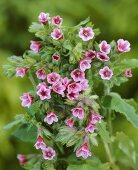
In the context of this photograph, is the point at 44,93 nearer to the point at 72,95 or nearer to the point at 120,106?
the point at 72,95

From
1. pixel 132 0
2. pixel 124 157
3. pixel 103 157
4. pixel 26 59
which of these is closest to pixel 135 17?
pixel 132 0

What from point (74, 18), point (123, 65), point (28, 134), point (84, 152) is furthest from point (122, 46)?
point (74, 18)

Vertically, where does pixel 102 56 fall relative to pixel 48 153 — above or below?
above

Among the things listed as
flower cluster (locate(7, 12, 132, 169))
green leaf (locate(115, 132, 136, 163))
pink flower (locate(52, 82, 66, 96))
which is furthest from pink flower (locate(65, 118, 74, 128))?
green leaf (locate(115, 132, 136, 163))

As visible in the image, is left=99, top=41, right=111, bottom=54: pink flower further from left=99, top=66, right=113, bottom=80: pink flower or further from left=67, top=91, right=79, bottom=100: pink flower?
left=67, top=91, right=79, bottom=100: pink flower

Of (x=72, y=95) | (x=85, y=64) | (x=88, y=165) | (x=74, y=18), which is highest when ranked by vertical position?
(x=74, y=18)

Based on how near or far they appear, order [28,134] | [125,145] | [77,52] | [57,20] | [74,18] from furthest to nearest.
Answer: [74,18]
[125,145]
[28,134]
[57,20]
[77,52]

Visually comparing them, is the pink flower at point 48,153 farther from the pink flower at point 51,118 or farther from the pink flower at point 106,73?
the pink flower at point 106,73

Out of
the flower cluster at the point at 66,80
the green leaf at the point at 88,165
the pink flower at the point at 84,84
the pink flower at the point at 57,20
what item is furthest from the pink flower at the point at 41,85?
the green leaf at the point at 88,165
